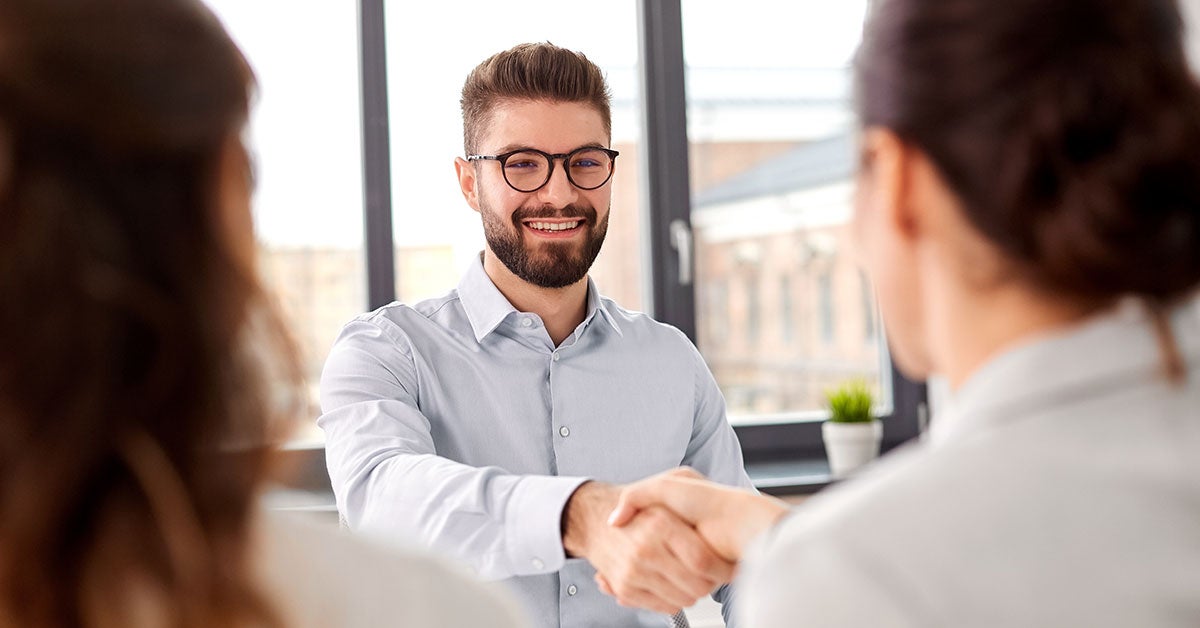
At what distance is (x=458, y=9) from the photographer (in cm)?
320

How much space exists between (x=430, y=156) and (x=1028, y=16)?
8.26ft

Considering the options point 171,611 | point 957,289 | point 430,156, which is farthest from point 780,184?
point 171,611

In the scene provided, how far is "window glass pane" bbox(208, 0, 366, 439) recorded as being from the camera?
10.0ft

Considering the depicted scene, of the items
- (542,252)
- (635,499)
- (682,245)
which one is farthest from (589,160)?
(682,245)

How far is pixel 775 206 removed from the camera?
3482 mm

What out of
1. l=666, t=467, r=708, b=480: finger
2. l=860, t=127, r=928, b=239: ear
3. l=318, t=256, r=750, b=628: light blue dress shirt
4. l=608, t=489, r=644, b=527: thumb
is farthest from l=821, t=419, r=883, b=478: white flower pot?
l=860, t=127, r=928, b=239: ear

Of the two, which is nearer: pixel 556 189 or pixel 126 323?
pixel 126 323

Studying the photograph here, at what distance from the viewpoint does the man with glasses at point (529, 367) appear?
1918 mm

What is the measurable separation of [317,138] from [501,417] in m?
1.34

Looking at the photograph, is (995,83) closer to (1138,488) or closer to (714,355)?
(1138,488)

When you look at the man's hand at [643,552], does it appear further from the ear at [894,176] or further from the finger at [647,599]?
the ear at [894,176]

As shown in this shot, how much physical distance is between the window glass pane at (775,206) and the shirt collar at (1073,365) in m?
2.55

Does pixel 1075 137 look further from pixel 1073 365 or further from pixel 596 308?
pixel 596 308

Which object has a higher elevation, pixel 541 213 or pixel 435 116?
pixel 435 116
